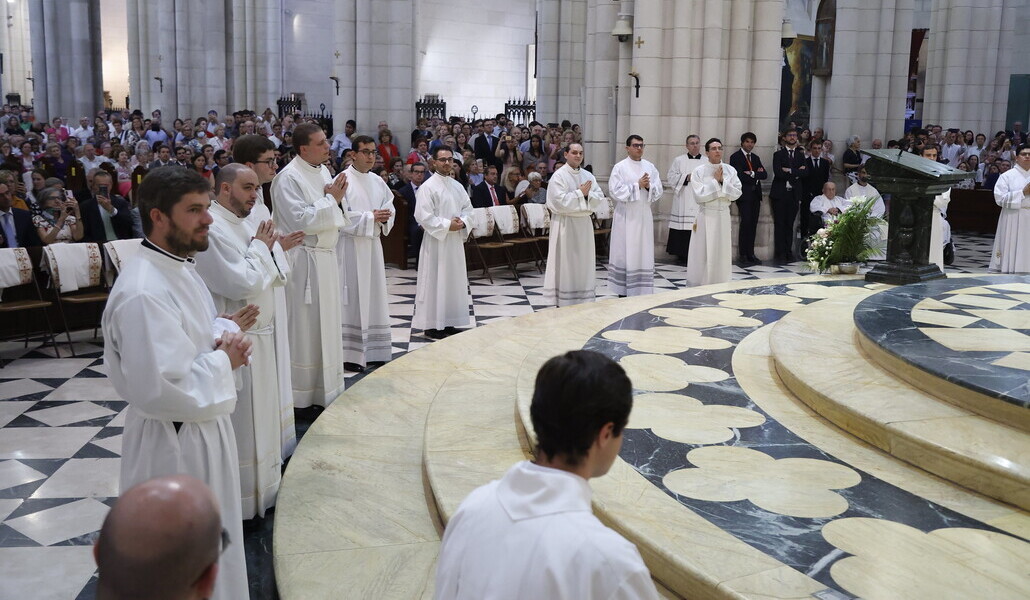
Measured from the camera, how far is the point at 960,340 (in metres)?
5.28

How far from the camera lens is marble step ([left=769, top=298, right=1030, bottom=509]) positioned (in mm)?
3795

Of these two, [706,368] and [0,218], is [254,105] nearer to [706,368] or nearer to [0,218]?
[0,218]

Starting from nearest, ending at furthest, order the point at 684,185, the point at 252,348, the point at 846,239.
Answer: the point at 252,348
the point at 846,239
the point at 684,185

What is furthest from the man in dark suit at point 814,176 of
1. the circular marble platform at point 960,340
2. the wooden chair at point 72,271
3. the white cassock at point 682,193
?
the wooden chair at point 72,271

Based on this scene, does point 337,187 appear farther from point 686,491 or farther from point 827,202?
point 827,202

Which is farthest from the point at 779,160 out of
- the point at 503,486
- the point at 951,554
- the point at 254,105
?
the point at 254,105

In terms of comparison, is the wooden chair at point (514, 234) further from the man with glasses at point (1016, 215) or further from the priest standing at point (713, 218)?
the man with glasses at point (1016, 215)

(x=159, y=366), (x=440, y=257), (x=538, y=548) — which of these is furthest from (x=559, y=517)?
(x=440, y=257)

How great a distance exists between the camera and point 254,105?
24.1 metres

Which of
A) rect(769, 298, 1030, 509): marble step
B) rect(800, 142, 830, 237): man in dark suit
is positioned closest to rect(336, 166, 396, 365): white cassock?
rect(769, 298, 1030, 509): marble step

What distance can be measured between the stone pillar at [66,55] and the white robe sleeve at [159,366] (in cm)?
2752

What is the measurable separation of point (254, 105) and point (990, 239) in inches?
658

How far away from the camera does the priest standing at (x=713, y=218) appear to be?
10680 mm

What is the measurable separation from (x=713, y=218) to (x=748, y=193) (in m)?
2.77
